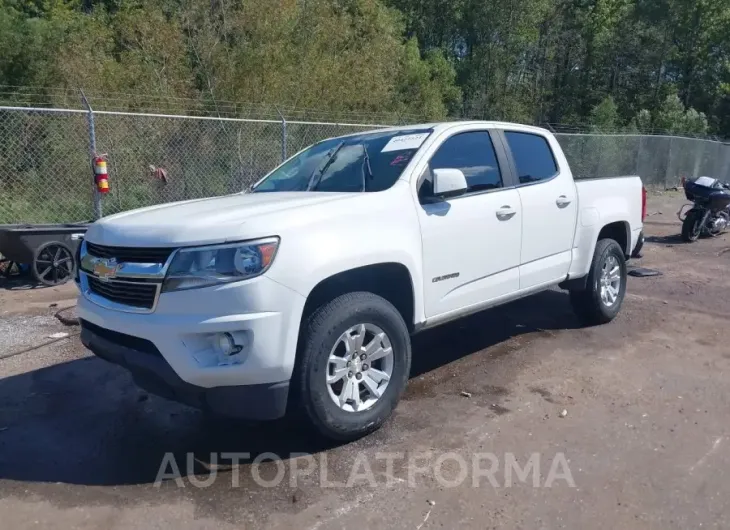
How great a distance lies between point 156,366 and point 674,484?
2.76 m

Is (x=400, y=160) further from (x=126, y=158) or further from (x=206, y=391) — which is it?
(x=126, y=158)

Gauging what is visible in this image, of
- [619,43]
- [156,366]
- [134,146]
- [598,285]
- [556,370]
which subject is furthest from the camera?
[619,43]

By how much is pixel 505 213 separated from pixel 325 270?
5.98ft

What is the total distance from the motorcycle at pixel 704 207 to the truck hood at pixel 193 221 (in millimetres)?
9648

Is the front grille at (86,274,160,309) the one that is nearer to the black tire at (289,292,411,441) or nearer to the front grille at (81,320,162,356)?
the front grille at (81,320,162,356)

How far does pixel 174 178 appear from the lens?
11406 millimetres

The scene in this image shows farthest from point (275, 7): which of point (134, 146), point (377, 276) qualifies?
point (377, 276)

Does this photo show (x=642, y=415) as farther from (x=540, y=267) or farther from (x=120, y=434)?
(x=120, y=434)

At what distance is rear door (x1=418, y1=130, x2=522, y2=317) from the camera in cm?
437

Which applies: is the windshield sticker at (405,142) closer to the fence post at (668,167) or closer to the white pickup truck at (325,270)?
the white pickup truck at (325,270)

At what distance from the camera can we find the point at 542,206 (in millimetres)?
5320

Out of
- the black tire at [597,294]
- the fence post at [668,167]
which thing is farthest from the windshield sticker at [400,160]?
the fence post at [668,167]

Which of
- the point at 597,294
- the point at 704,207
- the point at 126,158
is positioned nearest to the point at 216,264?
the point at 597,294

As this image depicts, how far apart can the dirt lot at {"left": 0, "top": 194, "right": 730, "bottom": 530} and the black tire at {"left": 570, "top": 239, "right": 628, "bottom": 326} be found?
0.18m
